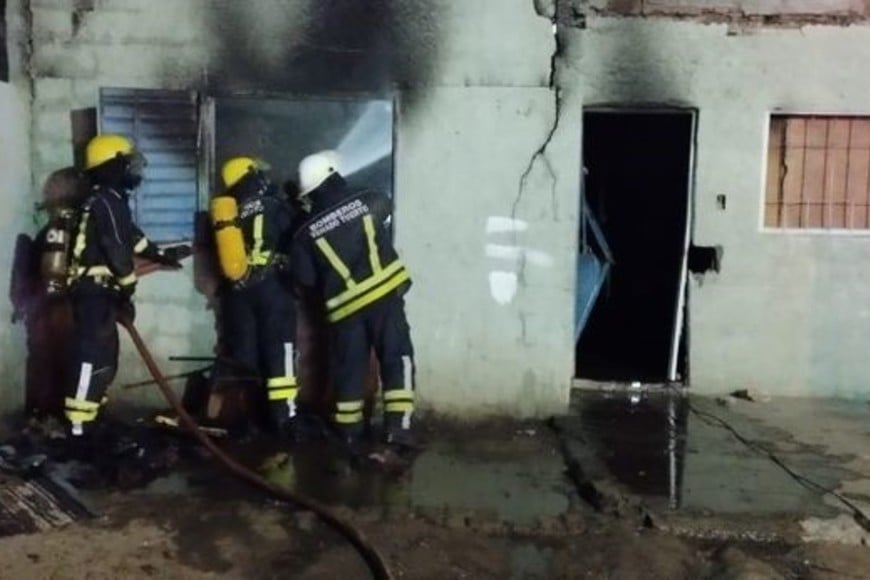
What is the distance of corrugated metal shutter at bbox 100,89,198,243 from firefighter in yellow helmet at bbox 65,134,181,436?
54cm

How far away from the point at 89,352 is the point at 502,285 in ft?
9.56

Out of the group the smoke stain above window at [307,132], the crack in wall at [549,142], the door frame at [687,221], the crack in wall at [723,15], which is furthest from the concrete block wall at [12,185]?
the crack in wall at [723,15]

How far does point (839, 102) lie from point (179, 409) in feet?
17.5

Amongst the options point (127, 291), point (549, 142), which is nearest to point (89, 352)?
point (127, 291)

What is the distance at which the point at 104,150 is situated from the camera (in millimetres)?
7059

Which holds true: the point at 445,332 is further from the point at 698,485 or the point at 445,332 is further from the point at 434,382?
the point at 698,485

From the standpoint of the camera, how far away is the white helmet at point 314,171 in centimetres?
708

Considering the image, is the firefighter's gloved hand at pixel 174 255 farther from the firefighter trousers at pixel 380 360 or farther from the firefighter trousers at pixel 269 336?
the firefighter trousers at pixel 380 360

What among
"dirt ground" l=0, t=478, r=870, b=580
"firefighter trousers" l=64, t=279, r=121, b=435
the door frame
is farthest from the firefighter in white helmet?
the door frame

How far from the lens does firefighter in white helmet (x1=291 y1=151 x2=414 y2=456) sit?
274 inches

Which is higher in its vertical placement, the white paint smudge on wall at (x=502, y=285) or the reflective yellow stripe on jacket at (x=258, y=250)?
the reflective yellow stripe on jacket at (x=258, y=250)

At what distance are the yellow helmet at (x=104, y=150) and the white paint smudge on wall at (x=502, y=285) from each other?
270cm

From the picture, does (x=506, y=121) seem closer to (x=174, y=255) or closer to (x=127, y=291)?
(x=174, y=255)

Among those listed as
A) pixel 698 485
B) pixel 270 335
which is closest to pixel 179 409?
pixel 270 335
